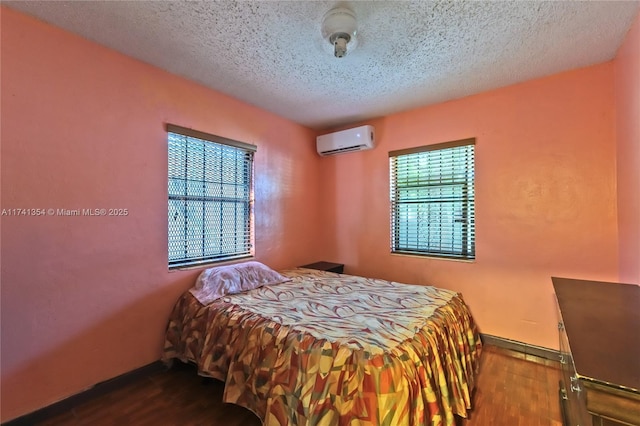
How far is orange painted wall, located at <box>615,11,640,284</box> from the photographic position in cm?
170

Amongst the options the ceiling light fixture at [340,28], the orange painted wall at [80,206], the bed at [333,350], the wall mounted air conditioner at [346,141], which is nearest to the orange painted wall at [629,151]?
the bed at [333,350]

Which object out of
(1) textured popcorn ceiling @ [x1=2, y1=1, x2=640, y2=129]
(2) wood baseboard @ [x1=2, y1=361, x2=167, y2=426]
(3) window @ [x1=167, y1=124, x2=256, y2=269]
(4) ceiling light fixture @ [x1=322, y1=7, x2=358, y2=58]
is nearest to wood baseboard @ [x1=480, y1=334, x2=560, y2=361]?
(1) textured popcorn ceiling @ [x1=2, y1=1, x2=640, y2=129]

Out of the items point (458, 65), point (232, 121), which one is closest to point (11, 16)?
point (232, 121)

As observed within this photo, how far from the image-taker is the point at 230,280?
243cm

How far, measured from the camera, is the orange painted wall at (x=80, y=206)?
1633mm

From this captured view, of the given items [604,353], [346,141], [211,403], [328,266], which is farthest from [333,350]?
[346,141]

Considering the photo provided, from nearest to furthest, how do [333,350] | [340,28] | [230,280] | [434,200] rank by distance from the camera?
[333,350]
[340,28]
[230,280]
[434,200]

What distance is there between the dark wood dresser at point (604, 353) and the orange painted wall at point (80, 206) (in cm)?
260

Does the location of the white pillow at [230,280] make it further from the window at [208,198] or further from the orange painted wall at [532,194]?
the orange painted wall at [532,194]

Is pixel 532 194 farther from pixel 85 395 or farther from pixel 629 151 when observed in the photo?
pixel 85 395

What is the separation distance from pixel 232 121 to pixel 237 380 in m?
2.38

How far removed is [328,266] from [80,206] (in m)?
2.58

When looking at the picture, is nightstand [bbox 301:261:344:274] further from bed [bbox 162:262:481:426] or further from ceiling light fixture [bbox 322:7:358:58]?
ceiling light fixture [bbox 322:7:358:58]

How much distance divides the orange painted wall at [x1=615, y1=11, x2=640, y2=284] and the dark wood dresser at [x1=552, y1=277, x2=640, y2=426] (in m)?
0.51
